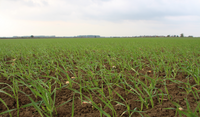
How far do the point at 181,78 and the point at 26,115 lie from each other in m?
2.34

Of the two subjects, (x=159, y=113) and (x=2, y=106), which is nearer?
(x=159, y=113)

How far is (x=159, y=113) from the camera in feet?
4.04

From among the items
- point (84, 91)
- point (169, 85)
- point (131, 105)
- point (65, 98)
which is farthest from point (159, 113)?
point (65, 98)

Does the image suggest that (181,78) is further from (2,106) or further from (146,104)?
(2,106)

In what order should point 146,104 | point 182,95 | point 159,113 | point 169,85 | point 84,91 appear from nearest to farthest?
point 159,113 < point 146,104 < point 182,95 < point 84,91 < point 169,85

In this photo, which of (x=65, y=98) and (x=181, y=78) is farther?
(x=181, y=78)

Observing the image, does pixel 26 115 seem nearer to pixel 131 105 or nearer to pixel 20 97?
pixel 20 97

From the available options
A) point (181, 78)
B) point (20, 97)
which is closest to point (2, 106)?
point (20, 97)

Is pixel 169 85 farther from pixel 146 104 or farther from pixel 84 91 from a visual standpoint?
pixel 84 91

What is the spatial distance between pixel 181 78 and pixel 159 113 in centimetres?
124

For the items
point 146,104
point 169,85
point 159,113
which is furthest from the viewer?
point 169,85

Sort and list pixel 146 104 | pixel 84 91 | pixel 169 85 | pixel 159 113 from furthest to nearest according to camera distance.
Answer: pixel 169 85
pixel 84 91
pixel 146 104
pixel 159 113

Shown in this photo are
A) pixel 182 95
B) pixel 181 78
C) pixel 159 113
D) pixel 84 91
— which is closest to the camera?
pixel 159 113

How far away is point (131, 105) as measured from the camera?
4.58ft
